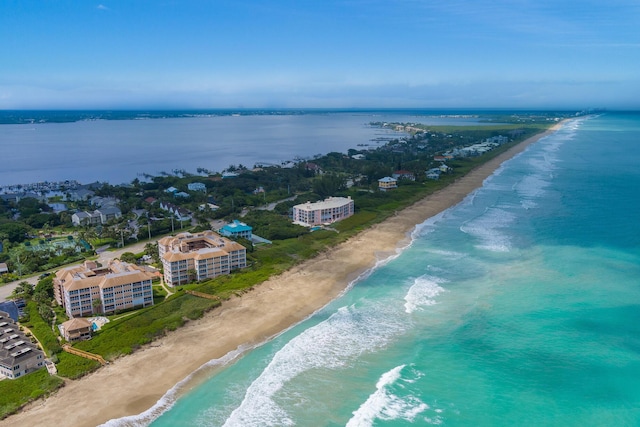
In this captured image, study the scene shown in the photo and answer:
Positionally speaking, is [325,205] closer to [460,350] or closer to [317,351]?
[317,351]

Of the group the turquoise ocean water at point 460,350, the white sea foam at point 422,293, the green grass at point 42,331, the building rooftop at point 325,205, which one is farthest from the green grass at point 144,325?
the building rooftop at point 325,205

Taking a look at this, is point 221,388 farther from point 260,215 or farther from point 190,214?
point 190,214

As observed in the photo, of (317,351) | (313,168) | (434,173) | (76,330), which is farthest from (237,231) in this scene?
(434,173)

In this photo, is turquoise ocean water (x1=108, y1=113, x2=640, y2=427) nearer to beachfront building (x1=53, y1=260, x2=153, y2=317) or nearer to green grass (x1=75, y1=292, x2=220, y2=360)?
green grass (x1=75, y1=292, x2=220, y2=360)

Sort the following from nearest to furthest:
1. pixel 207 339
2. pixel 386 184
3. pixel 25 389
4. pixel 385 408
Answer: pixel 385 408 → pixel 25 389 → pixel 207 339 → pixel 386 184

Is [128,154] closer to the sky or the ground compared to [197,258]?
closer to the sky

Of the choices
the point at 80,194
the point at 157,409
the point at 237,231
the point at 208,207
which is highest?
the point at 237,231

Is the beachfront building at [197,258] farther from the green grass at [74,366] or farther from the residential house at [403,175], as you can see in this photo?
the residential house at [403,175]
